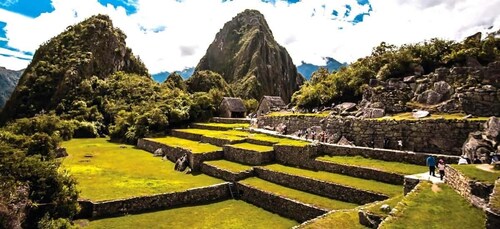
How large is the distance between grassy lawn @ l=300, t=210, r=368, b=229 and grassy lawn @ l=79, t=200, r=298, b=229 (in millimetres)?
4158

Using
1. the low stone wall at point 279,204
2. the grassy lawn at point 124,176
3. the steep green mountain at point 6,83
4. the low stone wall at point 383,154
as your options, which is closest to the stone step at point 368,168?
the low stone wall at point 383,154

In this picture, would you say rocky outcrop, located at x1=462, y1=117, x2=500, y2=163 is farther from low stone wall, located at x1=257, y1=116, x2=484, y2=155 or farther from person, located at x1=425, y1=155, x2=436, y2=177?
person, located at x1=425, y1=155, x2=436, y2=177

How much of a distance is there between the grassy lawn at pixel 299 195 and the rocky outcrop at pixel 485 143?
5386 mm

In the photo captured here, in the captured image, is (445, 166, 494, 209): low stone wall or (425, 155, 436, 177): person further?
(425, 155, 436, 177): person

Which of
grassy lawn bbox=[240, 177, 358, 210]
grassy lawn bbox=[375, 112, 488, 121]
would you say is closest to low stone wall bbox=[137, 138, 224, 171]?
grassy lawn bbox=[240, 177, 358, 210]

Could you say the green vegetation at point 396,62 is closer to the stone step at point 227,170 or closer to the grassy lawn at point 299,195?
the stone step at point 227,170

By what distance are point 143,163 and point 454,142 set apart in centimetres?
2181

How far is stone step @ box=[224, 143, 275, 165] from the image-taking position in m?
22.8

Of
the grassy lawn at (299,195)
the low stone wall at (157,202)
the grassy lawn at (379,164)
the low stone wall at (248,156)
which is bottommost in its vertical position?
the low stone wall at (157,202)

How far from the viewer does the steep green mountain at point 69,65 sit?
66.9m

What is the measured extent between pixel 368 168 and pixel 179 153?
15.9 meters

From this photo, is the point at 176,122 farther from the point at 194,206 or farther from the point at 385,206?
the point at 385,206

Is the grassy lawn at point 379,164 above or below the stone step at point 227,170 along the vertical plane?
above

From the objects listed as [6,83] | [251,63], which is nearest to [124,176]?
[6,83]
